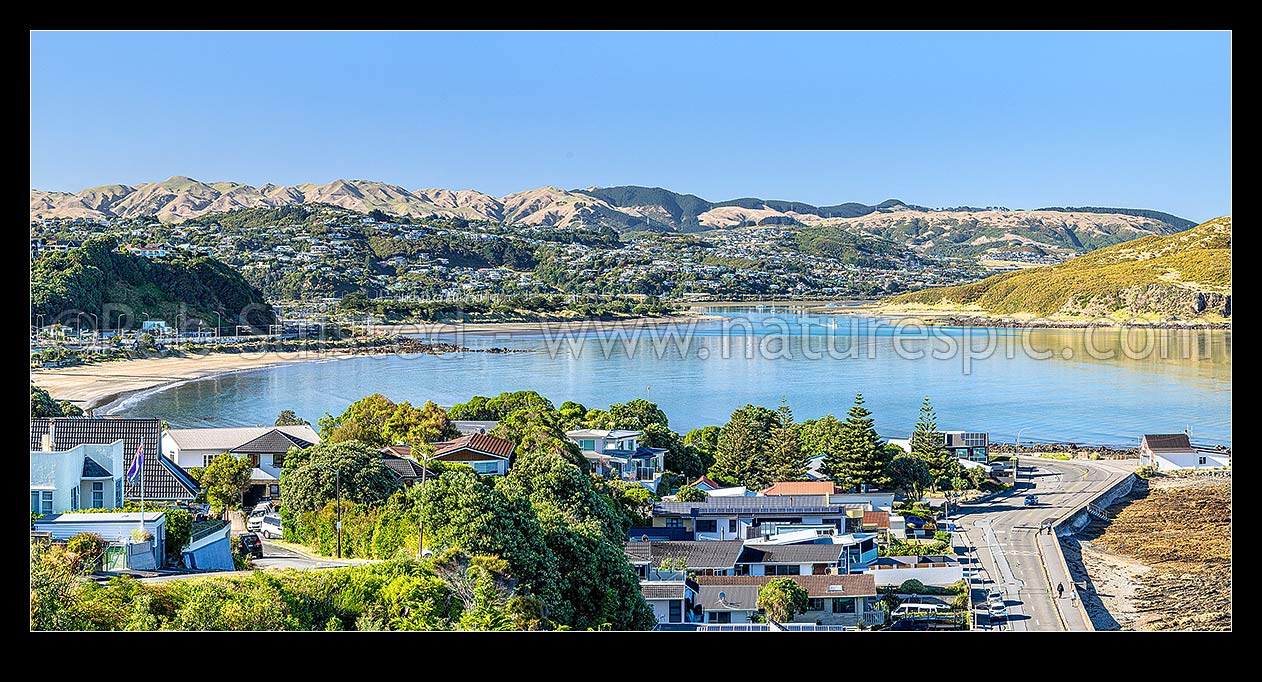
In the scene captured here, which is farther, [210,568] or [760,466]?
[760,466]

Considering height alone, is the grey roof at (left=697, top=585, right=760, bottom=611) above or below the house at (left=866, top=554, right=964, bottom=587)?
above

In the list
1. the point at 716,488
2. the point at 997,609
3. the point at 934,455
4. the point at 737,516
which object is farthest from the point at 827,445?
the point at 997,609

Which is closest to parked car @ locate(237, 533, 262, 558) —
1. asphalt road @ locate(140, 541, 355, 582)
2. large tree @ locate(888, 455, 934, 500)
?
asphalt road @ locate(140, 541, 355, 582)

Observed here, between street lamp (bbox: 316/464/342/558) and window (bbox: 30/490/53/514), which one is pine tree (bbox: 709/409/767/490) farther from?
window (bbox: 30/490/53/514)
